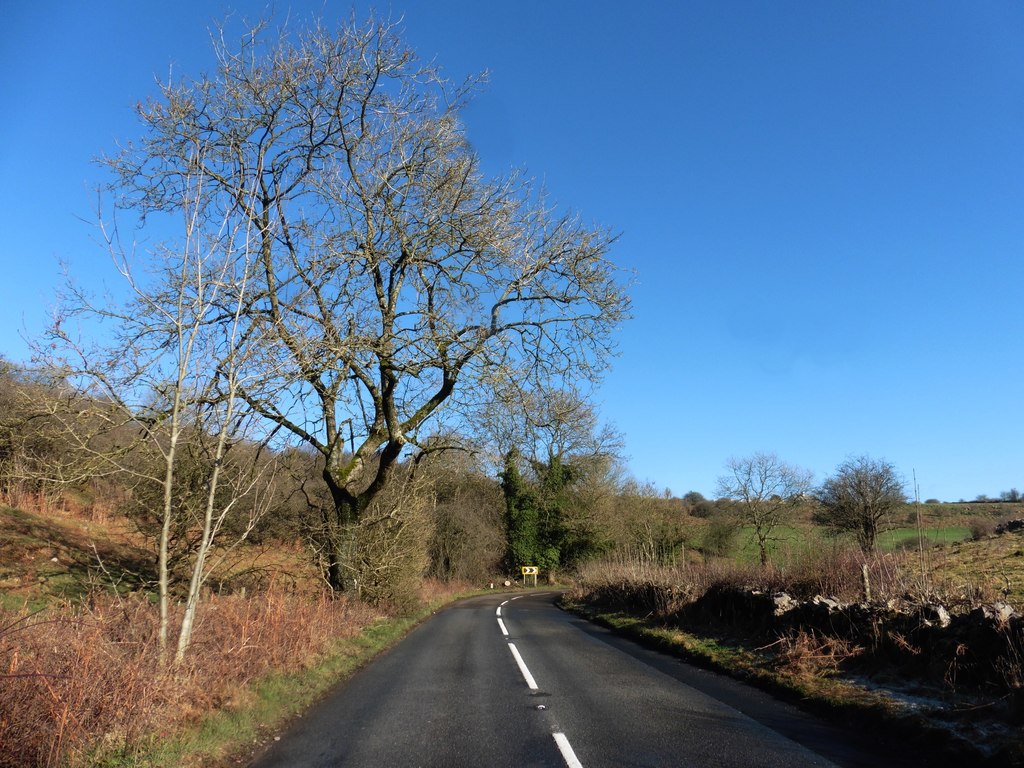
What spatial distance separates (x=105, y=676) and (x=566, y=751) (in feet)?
13.7

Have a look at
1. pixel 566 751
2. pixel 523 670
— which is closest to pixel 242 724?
Answer: pixel 566 751

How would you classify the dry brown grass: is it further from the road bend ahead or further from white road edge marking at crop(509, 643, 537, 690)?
white road edge marking at crop(509, 643, 537, 690)

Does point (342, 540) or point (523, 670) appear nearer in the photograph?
point (523, 670)

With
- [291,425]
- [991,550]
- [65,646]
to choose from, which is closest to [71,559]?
[291,425]

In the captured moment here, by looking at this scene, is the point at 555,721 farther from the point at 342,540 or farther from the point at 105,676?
the point at 342,540

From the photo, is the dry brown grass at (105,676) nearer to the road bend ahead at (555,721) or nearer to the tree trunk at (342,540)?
the road bend ahead at (555,721)

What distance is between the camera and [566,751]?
6309 mm

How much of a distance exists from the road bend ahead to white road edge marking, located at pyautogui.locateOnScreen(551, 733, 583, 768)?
0.02 metres

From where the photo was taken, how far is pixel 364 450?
18.3 metres

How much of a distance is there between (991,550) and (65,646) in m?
28.5

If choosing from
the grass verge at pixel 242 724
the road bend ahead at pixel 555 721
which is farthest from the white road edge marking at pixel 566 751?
the grass verge at pixel 242 724

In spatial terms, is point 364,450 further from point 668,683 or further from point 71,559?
point 668,683

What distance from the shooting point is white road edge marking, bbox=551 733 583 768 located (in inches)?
232

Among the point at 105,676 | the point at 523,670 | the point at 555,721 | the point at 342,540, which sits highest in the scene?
the point at 342,540
